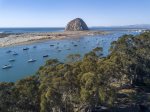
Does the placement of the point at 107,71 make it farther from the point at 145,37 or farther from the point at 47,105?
the point at 145,37

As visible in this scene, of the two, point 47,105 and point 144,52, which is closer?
point 47,105

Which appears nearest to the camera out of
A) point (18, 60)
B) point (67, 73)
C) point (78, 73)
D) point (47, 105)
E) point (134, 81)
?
point (47, 105)

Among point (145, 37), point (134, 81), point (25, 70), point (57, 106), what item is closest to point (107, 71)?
point (57, 106)

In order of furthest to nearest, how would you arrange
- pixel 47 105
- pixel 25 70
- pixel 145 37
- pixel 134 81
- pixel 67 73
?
pixel 25 70 → pixel 145 37 → pixel 134 81 → pixel 67 73 → pixel 47 105

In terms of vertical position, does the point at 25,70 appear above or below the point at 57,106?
below

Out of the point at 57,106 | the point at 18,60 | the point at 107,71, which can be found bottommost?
the point at 18,60

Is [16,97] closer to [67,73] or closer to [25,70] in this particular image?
[67,73]

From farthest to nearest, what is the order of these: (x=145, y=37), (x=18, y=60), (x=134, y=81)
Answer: (x=18, y=60), (x=145, y=37), (x=134, y=81)

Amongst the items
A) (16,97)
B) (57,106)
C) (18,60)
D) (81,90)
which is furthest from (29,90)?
(18,60)

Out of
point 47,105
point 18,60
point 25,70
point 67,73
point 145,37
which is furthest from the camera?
point 18,60
